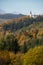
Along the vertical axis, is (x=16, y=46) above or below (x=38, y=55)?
below

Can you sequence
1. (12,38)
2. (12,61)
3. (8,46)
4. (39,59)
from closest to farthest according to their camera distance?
(39,59), (12,61), (8,46), (12,38)

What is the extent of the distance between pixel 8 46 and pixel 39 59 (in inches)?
1110

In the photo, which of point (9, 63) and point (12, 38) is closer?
point (9, 63)

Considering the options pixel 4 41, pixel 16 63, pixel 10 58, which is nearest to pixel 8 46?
pixel 4 41

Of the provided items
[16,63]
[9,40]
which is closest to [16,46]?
[9,40]

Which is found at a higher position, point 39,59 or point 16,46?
point 39,59

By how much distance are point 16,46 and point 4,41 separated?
4026 mm

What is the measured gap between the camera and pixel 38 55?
42.5m

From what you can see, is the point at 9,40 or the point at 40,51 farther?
the point at 9,40

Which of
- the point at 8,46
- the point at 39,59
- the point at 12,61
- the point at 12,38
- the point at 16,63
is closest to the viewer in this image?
the point at 39,59

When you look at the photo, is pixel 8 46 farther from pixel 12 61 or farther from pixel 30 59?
pixel 30 59

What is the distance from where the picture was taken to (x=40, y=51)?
43.3 metres

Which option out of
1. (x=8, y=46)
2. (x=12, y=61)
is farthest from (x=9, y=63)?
(x=8, y=46)

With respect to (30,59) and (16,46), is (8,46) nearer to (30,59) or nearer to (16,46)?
(16,46)
